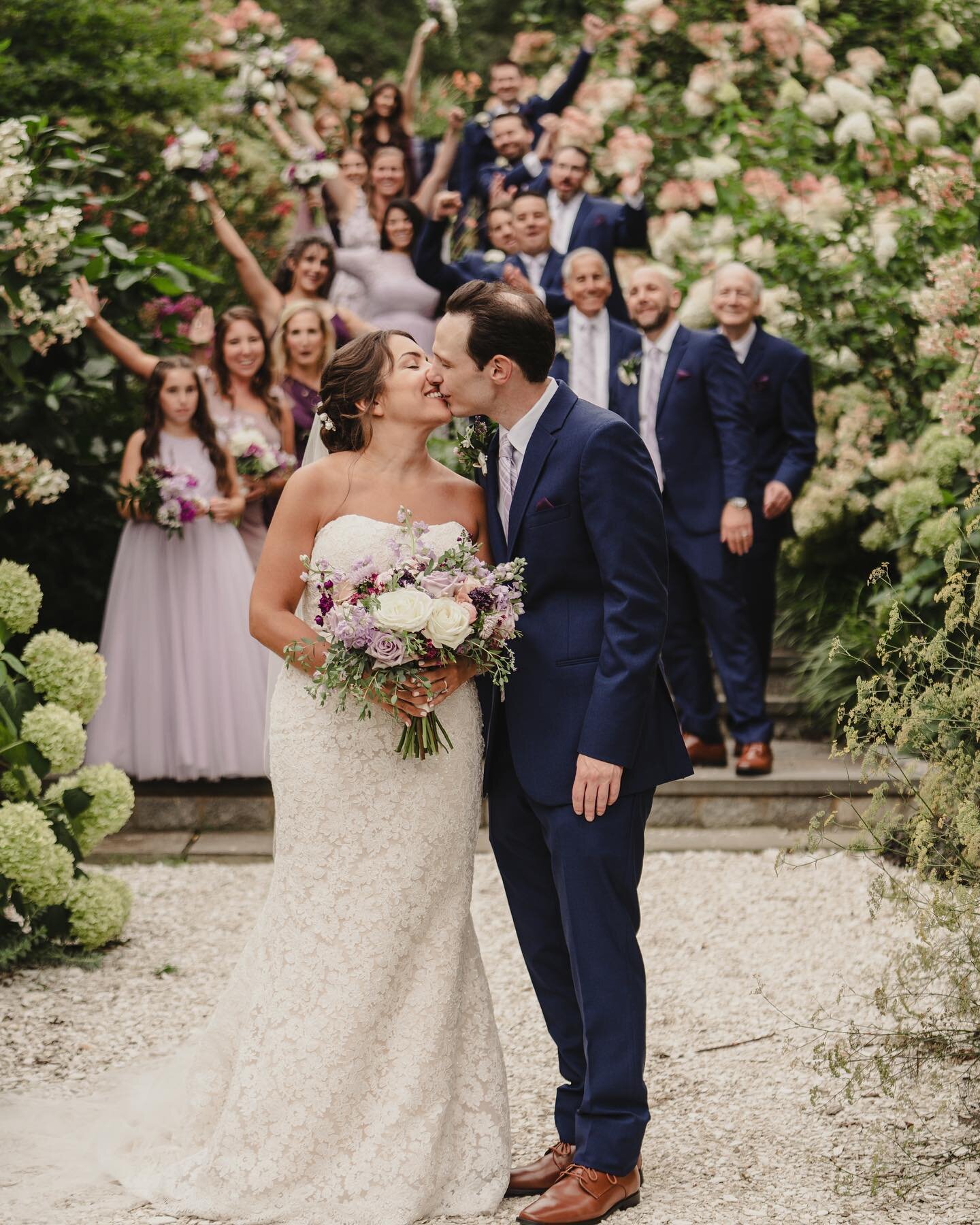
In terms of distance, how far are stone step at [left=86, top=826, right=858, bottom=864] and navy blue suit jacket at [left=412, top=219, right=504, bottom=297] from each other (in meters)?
3.27

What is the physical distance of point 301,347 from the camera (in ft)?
24.1

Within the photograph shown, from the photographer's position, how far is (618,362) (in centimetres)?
689

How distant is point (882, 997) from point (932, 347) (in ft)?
10.9

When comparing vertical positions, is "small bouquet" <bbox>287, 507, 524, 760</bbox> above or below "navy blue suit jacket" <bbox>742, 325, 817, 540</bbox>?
below

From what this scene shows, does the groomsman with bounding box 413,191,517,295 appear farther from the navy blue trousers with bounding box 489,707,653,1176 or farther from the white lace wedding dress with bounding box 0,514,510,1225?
the navy blue trousers with bounding box 489,707,653,1176

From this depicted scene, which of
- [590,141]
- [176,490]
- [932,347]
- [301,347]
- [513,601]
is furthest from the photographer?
[590,141]

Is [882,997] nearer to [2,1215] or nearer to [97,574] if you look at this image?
[2,1215]

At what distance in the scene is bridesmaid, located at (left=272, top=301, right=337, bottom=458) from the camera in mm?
7340

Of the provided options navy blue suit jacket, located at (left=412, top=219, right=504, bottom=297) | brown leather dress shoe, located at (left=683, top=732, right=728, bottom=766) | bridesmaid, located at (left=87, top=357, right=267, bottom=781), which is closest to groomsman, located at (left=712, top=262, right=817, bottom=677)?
brown leather dress shoe, located at (left=683, top=732, right=728, bottom=766)

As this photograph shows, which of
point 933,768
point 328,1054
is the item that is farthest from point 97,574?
point 933,768

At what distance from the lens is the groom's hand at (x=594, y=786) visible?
10.3 ft

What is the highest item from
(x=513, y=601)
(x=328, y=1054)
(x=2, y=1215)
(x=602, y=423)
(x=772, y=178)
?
(x=772, y=178)

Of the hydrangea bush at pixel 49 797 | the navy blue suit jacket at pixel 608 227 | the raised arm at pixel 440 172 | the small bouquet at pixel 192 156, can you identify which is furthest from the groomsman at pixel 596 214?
the hydrangea bush at pixel 49 797

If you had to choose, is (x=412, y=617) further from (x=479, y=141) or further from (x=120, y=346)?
(x=479, y=141)
